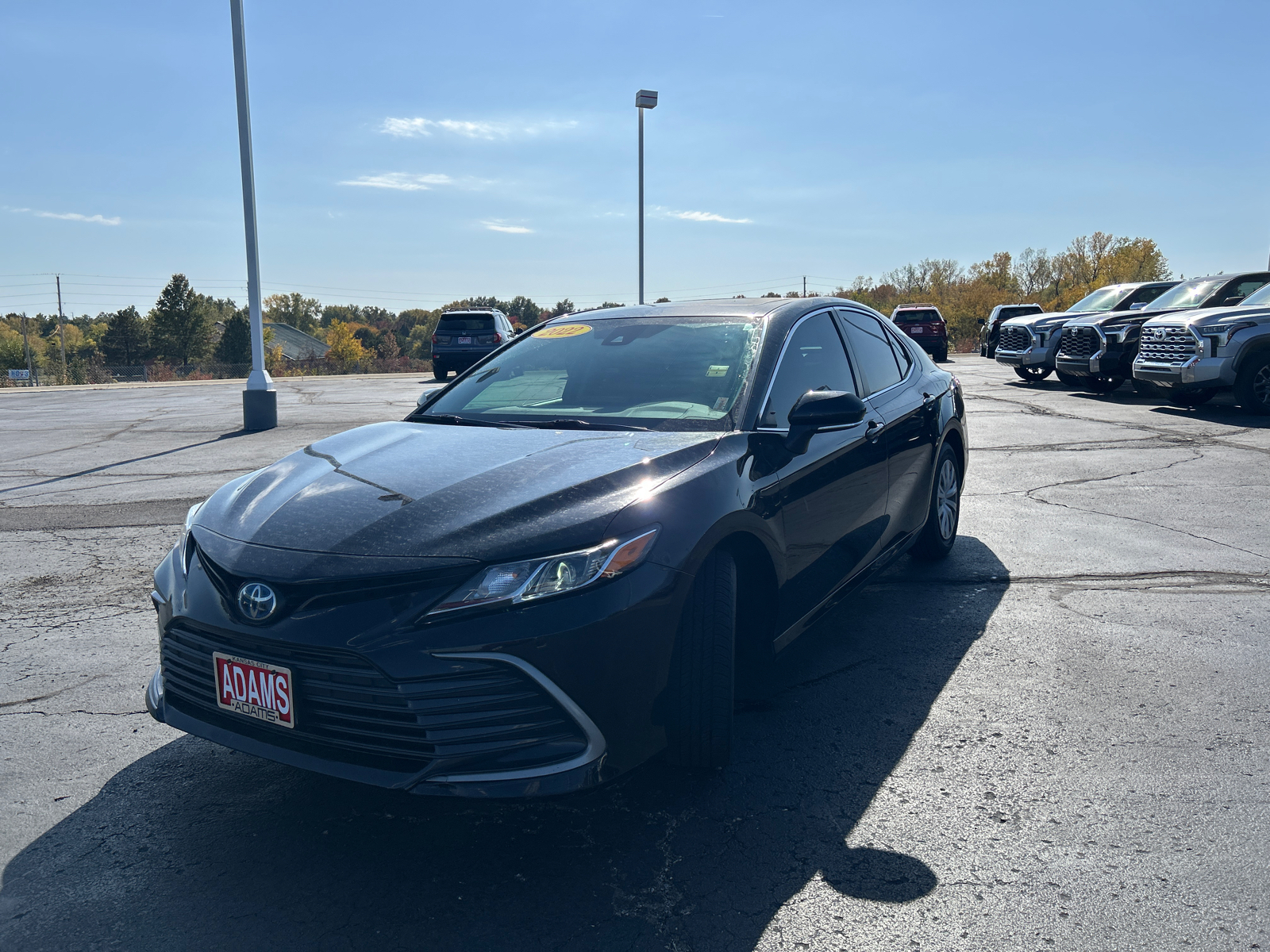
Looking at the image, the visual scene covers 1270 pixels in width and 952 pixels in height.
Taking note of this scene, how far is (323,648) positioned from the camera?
2289 mm

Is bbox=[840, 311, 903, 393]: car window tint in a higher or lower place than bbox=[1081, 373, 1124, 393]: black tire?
higher

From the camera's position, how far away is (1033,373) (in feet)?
70.3

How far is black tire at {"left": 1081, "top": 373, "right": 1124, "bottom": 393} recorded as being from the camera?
683 inches

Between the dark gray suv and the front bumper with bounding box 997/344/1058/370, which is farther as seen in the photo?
Result: the dark gray suv

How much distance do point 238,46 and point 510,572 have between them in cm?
1329

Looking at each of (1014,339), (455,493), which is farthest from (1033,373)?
(455,493)

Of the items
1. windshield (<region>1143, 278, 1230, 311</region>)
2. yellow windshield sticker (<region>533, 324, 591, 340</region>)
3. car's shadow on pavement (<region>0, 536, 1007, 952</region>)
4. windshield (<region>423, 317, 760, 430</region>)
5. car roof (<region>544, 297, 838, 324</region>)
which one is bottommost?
car's shadow on pavement (<region>0, 536, 1007, 952</region>)

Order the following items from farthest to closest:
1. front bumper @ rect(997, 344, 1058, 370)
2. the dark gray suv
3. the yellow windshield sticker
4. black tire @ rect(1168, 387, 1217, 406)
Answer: the dark gray suv, front bumper @ rect(997, 344, 1058, 370), black tire @ rect(1168, 387, 1217, 406), the yellow windshield sticker

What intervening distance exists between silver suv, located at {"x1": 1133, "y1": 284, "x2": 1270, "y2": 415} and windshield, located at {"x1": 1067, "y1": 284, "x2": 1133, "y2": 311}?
5899mm

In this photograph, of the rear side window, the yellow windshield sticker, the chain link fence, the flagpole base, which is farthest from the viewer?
the chain link fence

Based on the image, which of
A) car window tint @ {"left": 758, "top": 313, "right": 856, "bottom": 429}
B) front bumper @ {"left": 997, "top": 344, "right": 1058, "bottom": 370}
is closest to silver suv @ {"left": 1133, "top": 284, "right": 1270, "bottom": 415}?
front bumper @ {"left": 997, "top": 344, "right": 1058, "bottom": 370}

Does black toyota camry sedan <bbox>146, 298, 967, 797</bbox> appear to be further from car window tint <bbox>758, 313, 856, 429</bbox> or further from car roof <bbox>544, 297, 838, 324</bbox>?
car roof <bbox>544, 297, 838, 324</bbox>

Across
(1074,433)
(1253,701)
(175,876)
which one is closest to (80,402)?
(1074,433)

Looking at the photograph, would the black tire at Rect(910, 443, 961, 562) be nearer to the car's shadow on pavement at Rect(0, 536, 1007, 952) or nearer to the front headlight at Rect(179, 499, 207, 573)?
the car's shadow on pavement at Rect(0, 536, 1007, 952)
